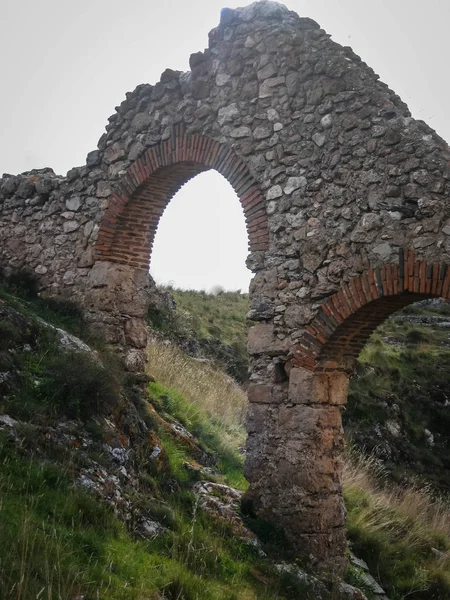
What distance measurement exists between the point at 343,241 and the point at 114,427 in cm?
306

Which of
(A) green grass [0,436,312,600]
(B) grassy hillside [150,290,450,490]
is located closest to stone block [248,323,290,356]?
(A) green grass [0,436,312,600]

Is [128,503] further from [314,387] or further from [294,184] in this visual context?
[294,184]

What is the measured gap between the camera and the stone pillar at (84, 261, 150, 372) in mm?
8438

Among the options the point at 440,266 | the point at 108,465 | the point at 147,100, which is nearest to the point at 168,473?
the point at 108,465

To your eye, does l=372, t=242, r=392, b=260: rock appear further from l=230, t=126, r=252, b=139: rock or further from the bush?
the bush

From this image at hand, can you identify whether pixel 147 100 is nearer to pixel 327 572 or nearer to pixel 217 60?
pixel 217 60

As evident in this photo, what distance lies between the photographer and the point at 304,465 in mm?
5988

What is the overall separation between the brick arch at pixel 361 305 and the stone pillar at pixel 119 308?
3.16 metres

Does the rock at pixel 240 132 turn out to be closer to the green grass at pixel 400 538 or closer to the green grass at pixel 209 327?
the green grass at pixel 400 538

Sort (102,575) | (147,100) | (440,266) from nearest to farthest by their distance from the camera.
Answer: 1. (102,575)
2. (440,266)
3. (147,100)

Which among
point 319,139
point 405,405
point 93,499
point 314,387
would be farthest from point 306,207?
point 405,405

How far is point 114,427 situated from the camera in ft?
19.8

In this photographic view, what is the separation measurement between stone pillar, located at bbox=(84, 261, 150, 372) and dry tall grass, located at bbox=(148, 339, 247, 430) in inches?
58.3

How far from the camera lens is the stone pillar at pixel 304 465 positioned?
5.96 m
